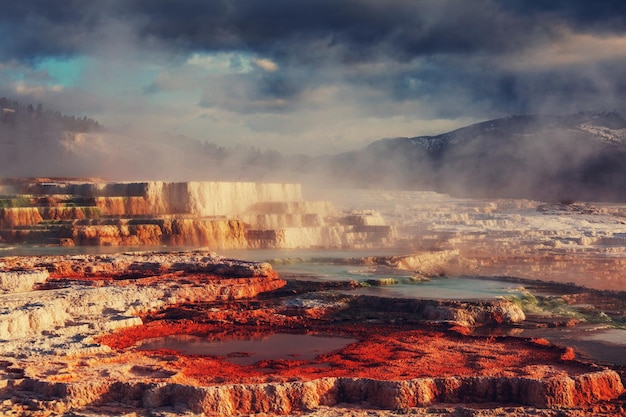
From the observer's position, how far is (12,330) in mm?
11961

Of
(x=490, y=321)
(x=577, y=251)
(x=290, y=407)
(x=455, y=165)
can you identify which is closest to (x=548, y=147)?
(x=455, y=165)

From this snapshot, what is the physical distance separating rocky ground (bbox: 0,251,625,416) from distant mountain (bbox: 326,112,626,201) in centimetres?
7270

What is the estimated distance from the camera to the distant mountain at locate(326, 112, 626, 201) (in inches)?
3492

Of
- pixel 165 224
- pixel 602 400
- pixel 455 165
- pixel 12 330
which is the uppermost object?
pixel 455 165

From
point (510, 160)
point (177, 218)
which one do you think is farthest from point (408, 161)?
point (177, 218)

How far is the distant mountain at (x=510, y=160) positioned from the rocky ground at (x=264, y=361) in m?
72.7

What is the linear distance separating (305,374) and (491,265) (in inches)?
665

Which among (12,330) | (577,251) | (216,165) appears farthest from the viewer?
(216,165)

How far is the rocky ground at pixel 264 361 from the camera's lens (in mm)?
8945

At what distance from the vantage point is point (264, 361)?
11047 mm

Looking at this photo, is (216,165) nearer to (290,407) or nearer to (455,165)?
(455,165)

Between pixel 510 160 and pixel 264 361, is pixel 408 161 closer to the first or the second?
pixel 510 160

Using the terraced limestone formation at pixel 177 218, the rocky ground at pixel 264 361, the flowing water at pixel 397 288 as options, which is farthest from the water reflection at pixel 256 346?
the terraced limestone formation at pixel 177 218

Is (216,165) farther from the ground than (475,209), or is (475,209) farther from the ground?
(216,165)
